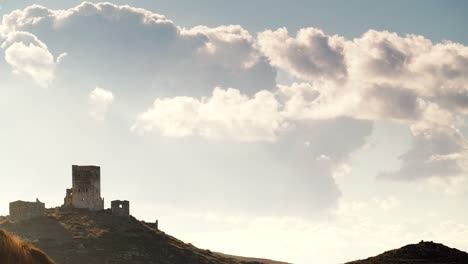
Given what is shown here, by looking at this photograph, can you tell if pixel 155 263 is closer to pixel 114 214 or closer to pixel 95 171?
pixel 114 214

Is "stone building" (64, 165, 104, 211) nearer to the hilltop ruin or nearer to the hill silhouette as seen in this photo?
the hilltop ruin

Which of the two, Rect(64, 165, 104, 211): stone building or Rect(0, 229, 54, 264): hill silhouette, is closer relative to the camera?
Rect(0, 229, 54, 264): hill silhouette

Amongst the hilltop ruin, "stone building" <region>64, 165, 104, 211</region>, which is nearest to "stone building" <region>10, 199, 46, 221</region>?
the hilltop ruin

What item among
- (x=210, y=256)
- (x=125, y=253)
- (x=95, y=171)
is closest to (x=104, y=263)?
(x=125, y=253)

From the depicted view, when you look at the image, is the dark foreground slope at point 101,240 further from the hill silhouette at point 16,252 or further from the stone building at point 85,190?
the hill silhouette at point 16,252

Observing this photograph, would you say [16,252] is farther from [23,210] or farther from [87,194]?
[87,194]

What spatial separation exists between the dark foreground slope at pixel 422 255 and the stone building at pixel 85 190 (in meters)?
58.4

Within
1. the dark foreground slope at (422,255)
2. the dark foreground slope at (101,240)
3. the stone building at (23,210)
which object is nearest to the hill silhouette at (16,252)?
the dark foreground slope at (101,240)

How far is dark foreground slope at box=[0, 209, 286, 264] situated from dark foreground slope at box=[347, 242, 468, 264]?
31.3 metres

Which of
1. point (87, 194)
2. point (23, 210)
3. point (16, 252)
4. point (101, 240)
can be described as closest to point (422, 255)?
point (101, 240)

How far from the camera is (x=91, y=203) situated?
14800 cm

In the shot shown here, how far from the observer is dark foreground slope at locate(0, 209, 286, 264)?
390ft

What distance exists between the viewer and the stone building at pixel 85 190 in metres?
148

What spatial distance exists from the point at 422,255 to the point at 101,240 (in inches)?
2504
